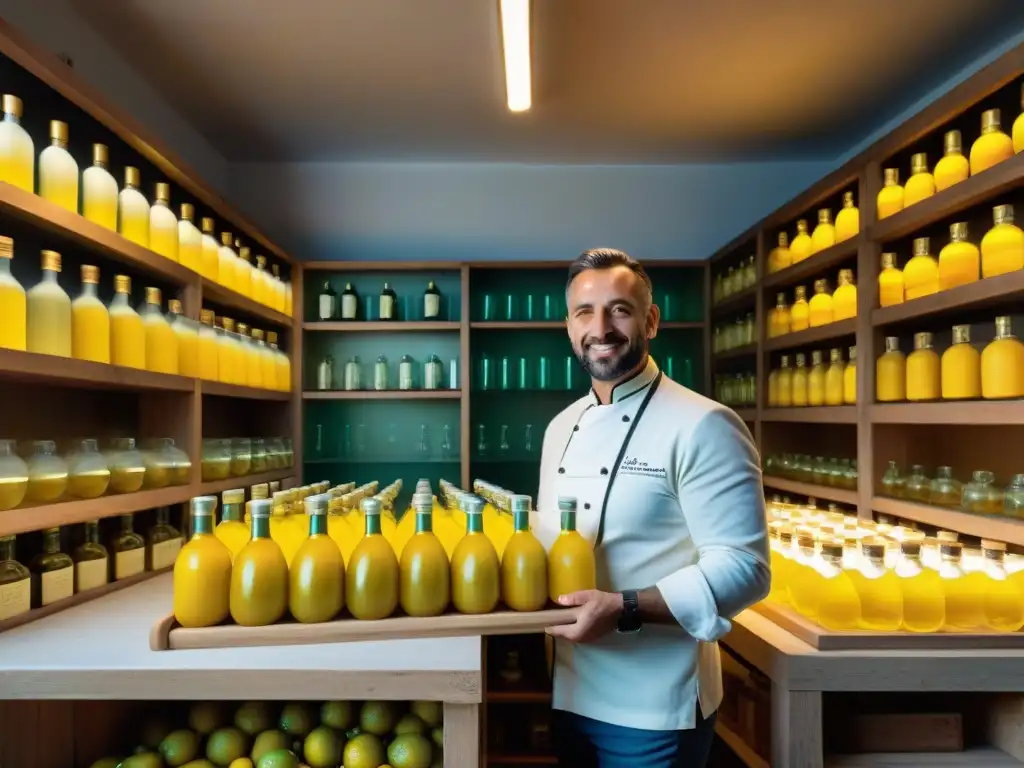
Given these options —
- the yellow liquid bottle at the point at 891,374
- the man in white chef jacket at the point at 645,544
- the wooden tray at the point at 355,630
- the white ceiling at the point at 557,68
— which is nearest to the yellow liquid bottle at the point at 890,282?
the yellow liquid bottle at the point at 891,374

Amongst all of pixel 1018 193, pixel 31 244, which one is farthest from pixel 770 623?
pixel 31 244

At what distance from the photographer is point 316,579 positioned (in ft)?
4.25

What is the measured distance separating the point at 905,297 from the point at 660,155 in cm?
202

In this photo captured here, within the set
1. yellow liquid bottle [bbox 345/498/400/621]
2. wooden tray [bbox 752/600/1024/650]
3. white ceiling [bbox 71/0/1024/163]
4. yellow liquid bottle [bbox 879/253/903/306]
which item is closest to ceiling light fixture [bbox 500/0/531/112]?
white ceiling [bbox 71/0/1024/163]

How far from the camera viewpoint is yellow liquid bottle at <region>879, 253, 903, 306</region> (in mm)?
2412

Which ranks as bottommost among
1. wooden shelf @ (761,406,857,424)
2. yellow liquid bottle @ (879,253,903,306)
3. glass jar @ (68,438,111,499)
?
glass jar @ (68,438,111,499)

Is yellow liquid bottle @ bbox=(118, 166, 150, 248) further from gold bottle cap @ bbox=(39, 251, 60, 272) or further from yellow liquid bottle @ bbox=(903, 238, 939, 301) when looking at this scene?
yellow liquid bottle @ bbox=(903, 238, 939, 301)

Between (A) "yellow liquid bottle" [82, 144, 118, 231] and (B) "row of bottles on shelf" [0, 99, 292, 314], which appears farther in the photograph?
(A) "yellow liquid bottle" [82, 144, 118, 231]

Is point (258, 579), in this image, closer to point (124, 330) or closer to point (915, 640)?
point (124, 330)

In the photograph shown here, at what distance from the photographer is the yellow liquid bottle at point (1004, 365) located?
1.92 m

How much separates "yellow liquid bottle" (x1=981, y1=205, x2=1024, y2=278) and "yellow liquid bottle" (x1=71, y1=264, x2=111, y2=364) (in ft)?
7.47

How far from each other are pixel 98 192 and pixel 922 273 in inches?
93.2

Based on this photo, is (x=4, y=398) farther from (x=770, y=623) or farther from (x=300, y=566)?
(x=770, y=623)

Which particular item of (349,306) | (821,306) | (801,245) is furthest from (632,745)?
(349,306)
